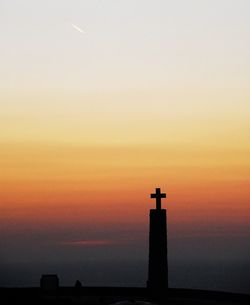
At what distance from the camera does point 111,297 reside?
119ft

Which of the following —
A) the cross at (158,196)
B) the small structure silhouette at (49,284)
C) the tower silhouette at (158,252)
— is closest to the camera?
the small structure silhouette at (49,284)

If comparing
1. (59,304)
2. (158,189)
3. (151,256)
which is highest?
(158,189)

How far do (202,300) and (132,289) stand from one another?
429 cm

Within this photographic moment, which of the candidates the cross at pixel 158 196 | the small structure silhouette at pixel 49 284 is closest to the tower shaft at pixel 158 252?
the cross at pixel 158 196

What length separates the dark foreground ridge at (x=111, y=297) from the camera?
3328cm

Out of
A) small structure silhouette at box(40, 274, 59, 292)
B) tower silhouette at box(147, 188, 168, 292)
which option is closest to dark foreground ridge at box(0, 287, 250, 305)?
small structure silhouette at box(40, 274, 59, 292)

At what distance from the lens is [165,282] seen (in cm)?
3553

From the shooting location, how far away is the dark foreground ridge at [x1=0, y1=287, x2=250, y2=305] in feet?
109

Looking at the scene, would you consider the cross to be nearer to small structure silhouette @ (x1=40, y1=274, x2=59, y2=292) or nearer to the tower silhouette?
the tower silhouette

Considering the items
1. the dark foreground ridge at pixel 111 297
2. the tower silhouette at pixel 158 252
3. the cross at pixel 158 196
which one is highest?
the cross at pixel 158 196

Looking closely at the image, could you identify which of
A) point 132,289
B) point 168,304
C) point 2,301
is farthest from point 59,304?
point 132,289

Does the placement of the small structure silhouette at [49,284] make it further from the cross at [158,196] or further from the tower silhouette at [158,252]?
the cross at [158,196]

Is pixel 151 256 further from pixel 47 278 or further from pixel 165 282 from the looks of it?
pixel 47 278

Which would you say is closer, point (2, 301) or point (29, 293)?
point (2, 301)
